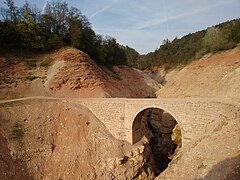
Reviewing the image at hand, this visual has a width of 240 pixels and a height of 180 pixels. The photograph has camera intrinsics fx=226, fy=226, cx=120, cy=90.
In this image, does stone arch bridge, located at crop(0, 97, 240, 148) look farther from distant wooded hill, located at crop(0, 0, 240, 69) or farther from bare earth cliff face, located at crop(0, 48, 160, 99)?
distant wooded hill, located at crop(0, 0, 240, 69)

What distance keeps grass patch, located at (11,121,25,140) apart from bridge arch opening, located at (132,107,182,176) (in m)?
9.71

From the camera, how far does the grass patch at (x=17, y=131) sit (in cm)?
1900

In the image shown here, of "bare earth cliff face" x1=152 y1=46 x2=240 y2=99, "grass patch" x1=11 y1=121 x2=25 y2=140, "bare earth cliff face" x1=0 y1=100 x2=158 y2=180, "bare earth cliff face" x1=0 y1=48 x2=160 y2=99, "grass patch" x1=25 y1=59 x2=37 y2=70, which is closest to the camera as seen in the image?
"bare earth cliff face" x1=0 y1=100 x2=158 y2=180

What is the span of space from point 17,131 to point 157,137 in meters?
15.1

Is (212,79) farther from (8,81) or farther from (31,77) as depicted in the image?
(8,81)

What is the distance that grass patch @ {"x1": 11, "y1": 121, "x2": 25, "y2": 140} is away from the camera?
19.0 metres

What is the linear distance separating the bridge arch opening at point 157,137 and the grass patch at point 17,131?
31.9 ft

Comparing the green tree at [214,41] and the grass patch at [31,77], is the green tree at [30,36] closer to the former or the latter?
the grass patch at [31,77]

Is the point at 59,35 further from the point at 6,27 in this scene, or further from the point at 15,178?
the point at 15,178

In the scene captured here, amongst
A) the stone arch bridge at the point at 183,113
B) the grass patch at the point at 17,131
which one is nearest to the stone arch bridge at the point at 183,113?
the stone arch bridge at the point at 183,113

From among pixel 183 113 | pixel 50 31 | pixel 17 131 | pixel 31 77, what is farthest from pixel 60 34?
pixel 183 113

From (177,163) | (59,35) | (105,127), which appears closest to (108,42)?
(59,35)

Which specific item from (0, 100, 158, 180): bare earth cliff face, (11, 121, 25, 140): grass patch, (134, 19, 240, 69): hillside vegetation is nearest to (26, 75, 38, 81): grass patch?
(0, 100, 158, 180): bare earth cliff face

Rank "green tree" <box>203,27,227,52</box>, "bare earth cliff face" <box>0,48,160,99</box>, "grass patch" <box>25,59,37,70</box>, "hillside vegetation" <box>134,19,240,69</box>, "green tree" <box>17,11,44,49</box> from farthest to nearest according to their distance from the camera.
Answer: "green tree" <box>203,27,227,52</box>
"hillside vegetation" <box>134,19,240,69</box>
"green tree" <box>17,11,44,49</box>
"grass patch" <box>25,59,37,70</box>
"bare earth cliff face" <box>0,48,160,99</box>
